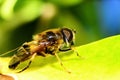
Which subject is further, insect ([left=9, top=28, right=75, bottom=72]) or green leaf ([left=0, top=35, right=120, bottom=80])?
insect ([left=9, top=28, right=75, bottom=72])

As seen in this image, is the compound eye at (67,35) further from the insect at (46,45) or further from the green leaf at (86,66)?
the green leaf at (86,66)

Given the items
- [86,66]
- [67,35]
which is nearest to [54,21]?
[67,35]

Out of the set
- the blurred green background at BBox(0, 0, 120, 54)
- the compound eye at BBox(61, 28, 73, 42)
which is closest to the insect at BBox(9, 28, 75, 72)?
the compound eye at BBox(61, 28, 73, 42)

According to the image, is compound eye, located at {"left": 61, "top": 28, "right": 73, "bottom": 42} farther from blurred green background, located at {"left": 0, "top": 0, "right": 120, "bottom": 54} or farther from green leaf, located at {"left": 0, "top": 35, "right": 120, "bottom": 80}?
blurred green background, located at {"left": 0, "top": 0, "right": 120, "bottom": 54}

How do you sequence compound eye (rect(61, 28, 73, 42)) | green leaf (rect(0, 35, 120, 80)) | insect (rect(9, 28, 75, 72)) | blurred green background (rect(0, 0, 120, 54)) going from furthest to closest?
blurred green background (rect(0, 0, 120, 54)), compound eye (rect(61, 28, 73, 42)), insect (rect(9, 28, 75, 72)), green leaf (rect(0, 35, 120, 80))

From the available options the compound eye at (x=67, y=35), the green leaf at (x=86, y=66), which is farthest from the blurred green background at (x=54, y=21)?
the green leaf at (x=86, y=66)
